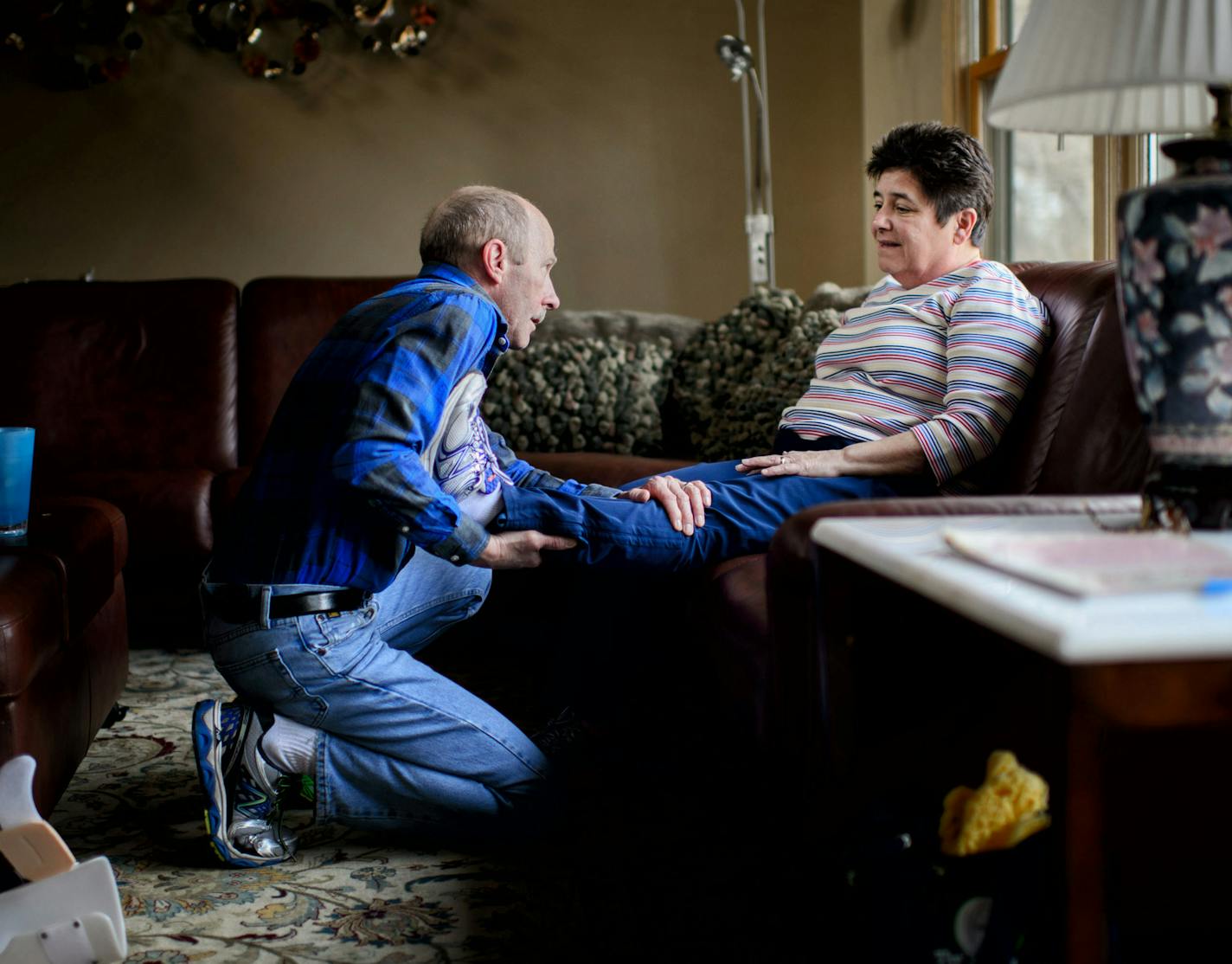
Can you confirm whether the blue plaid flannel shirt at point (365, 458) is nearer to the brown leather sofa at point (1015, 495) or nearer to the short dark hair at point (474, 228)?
the short dark hair at point (474, 228)

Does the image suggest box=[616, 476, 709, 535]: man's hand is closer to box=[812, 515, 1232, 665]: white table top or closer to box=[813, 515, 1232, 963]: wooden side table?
box=[813, 515, 1232, 963]: wooden side table

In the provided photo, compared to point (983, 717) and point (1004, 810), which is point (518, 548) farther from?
point (1004, 810)

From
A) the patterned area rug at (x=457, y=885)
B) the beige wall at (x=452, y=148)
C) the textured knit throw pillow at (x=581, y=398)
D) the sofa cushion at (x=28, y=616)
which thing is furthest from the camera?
the beige wall at (x=452, y=148)

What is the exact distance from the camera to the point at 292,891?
5.22 feet

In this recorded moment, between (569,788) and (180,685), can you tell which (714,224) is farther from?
(569,788)

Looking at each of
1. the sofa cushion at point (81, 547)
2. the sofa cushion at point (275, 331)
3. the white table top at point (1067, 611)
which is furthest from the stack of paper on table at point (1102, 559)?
the sofa cushion at point (275, 331)

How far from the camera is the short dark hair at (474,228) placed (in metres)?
1.70

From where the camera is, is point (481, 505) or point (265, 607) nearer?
point (265, 607)

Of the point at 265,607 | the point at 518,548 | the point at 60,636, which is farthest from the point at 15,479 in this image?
the point at 518,548

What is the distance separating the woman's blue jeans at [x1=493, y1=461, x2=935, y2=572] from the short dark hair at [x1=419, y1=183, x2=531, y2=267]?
35cm

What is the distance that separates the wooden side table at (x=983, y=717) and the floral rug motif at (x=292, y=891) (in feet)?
1.91

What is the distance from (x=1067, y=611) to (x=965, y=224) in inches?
56.2

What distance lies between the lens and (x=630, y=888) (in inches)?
61.8

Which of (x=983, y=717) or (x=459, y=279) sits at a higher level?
(x=459, y=279)
